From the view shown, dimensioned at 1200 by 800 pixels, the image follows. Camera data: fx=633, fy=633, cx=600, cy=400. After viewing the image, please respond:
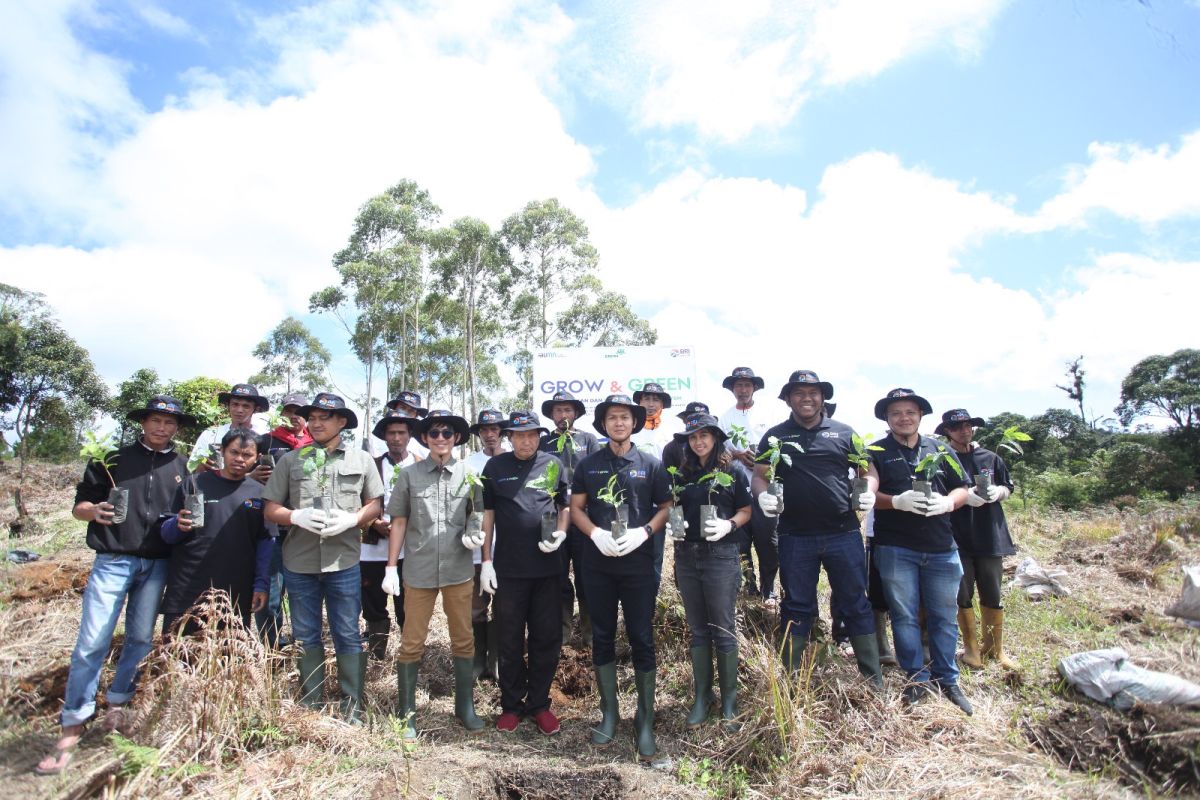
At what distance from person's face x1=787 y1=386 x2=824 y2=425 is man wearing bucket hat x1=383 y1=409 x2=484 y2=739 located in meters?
2.53

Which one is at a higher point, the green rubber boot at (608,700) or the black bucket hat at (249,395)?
the black bucket hat at (249,395)

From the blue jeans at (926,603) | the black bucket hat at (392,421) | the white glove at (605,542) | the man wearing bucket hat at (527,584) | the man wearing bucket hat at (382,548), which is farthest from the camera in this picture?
the black bucket hat at (392,421)

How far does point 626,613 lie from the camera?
4457mm

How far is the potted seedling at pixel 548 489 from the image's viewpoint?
4613 millimetres

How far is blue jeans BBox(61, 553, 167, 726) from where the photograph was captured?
400 centimetres

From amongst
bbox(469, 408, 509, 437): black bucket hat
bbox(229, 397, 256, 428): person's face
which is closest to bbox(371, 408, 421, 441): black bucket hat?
bbox(469, 408, 509, 437): black bucket hat

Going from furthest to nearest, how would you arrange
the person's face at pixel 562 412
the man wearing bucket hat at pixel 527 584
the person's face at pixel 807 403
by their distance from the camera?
the person's face at pixel 562 412 → the person's face at pixel 807 403 → the man wearing bucket hat at pixel 527 584

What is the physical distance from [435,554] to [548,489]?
0.94 meters

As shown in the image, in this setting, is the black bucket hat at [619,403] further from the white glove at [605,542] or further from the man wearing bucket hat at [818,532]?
the man wearing bucket hat at [818,532]

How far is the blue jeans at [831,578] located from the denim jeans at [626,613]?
101 cm

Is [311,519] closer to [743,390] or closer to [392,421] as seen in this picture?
[392,421]

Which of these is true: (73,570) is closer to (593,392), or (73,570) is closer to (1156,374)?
(593,392)

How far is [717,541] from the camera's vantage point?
4488mm

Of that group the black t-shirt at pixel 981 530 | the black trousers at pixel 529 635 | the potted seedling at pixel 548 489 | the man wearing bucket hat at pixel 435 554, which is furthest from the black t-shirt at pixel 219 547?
the black t-shirt at pixel 981 530
